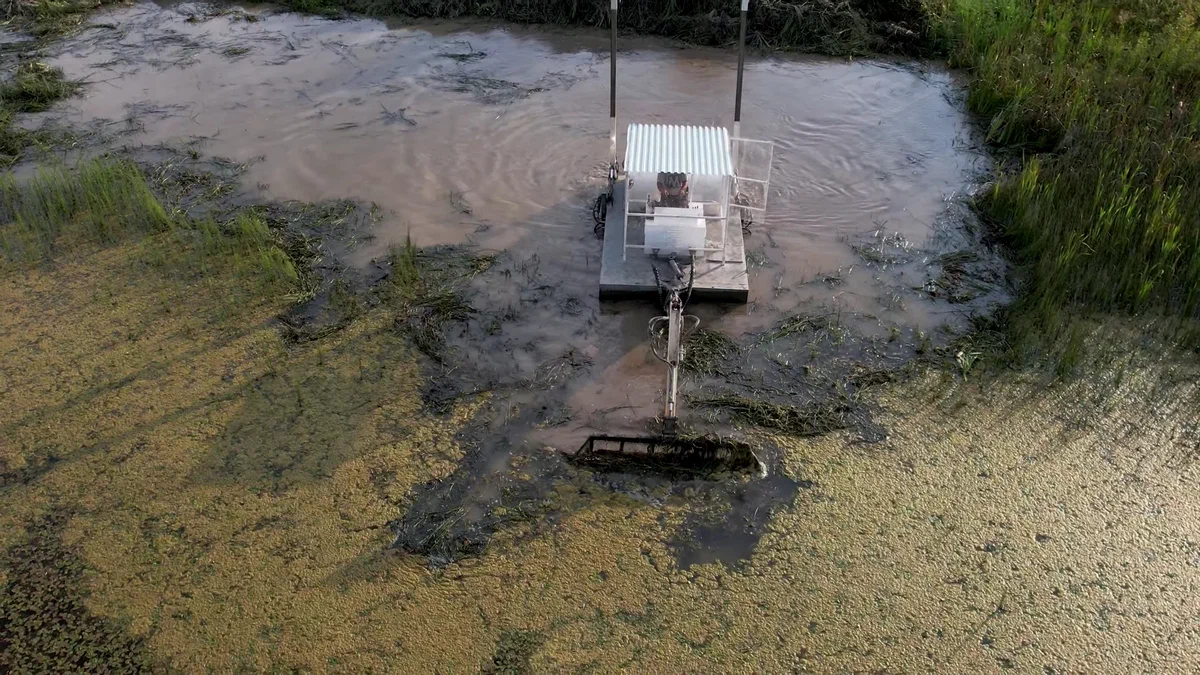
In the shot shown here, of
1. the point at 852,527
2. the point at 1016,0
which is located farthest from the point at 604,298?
the point at 1016,0

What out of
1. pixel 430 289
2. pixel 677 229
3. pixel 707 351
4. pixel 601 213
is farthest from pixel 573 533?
pixel 601 213

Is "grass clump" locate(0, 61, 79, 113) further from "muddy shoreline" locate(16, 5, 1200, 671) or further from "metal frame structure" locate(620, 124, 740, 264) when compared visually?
"metal frame structure" locate(620, 124, 740, 264)

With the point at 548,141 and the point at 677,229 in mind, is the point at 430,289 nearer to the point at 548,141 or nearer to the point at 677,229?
the point at 677,229

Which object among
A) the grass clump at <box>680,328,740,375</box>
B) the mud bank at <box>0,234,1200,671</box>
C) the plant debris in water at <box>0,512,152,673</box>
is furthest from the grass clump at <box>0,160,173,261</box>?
the grass clump at <box>680,328,740,375</box>

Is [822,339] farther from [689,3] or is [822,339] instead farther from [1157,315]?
[689,3]

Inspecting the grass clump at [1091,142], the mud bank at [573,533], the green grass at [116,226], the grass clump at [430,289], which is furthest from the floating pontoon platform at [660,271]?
the green grass at [116,226]
